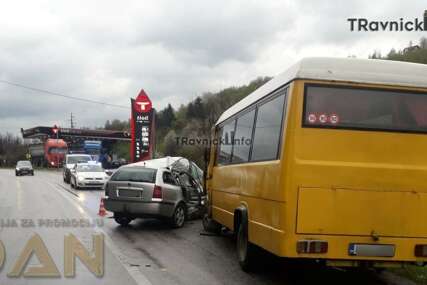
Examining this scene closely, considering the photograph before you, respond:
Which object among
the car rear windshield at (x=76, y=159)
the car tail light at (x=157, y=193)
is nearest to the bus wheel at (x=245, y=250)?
the car tail light at (x=157, y=193)

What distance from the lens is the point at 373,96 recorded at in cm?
657

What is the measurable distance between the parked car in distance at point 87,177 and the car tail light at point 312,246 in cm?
2487

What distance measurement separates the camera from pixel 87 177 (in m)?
29.9

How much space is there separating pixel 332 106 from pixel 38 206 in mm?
14190

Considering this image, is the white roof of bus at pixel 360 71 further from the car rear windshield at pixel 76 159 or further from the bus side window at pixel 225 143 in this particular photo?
the car rear windshield at pixel 76 159

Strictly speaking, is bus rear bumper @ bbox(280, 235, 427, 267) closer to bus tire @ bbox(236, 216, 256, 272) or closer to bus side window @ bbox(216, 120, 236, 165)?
bus tire @ bbox(236, 216, 256, 272)

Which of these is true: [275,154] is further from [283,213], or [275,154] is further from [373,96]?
[373,96]

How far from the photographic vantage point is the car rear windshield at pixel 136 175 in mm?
13398

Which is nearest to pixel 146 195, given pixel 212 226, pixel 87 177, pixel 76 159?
pixel 212 226

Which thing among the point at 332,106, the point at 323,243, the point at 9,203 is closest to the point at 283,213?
the point at 323,243

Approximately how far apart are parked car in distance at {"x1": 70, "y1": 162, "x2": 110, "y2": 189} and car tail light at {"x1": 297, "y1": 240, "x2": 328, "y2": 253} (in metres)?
24.9

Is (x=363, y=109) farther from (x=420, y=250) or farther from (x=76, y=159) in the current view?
(x=76, y=159)

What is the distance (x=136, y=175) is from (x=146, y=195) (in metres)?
0.70

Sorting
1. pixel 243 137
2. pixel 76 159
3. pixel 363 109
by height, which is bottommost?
pixel 76 159
